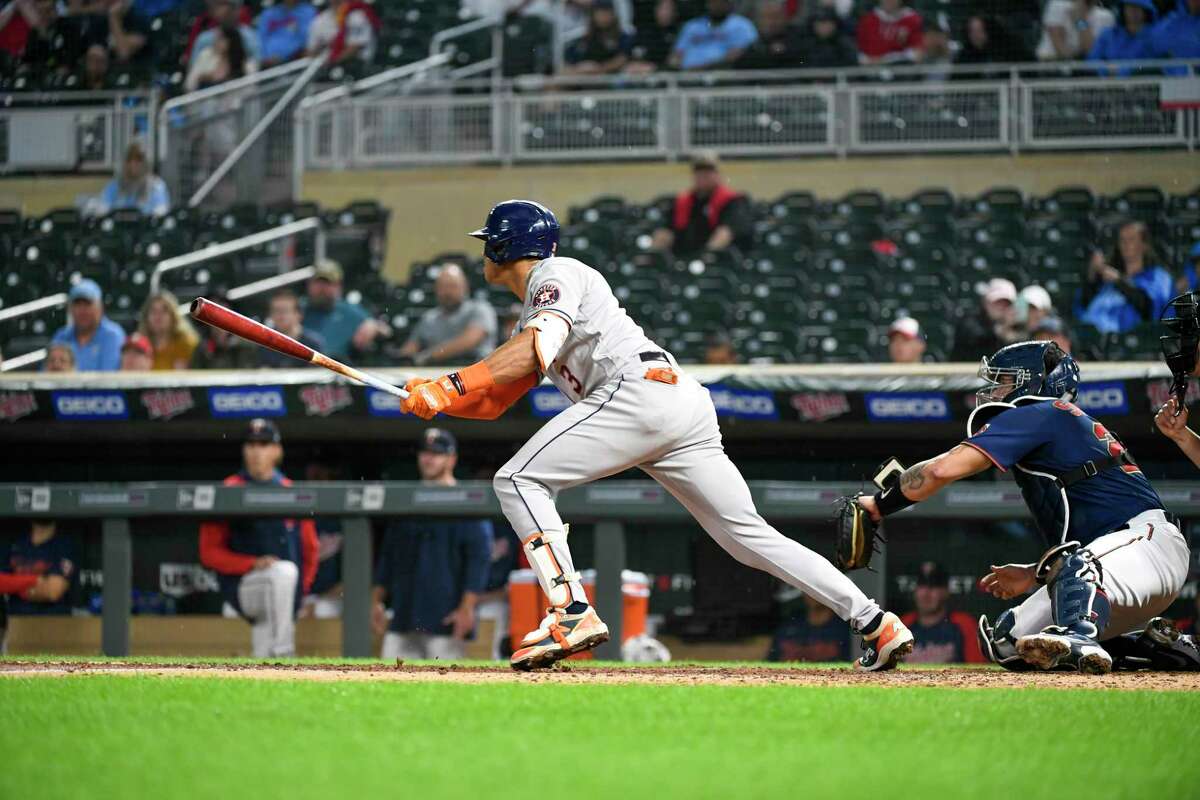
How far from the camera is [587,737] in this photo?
381cm

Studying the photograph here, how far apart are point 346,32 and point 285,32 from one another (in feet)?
1.91

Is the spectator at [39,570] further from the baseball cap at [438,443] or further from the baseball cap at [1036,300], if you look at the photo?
the baseball cap at [1036,300]

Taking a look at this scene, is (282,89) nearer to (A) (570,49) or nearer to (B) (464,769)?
(A) (570,49)

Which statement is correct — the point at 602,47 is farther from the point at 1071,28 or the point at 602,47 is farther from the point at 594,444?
the point at 594,444

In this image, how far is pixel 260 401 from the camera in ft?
29.8

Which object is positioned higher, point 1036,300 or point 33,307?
point 1036,300

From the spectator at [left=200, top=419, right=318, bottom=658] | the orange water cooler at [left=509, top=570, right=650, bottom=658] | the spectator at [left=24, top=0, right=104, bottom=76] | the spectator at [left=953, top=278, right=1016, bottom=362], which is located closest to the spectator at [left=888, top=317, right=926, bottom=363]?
the spectator at [left=953, top=278, right=1016, bottom=362]

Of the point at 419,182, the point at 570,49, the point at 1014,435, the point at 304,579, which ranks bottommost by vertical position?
the point at 304,579

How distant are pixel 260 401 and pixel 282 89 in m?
6.80

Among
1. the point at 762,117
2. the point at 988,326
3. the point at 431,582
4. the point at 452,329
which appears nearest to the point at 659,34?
the point at 762,117

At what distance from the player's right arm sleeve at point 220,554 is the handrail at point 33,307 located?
4.33 m

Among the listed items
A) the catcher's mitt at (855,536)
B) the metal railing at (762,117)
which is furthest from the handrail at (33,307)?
the catcher's mitt at (855,536)

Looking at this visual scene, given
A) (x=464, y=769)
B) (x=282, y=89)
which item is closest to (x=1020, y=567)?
(x=464, y=769)

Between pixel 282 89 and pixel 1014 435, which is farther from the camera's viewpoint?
pixel 282 89
